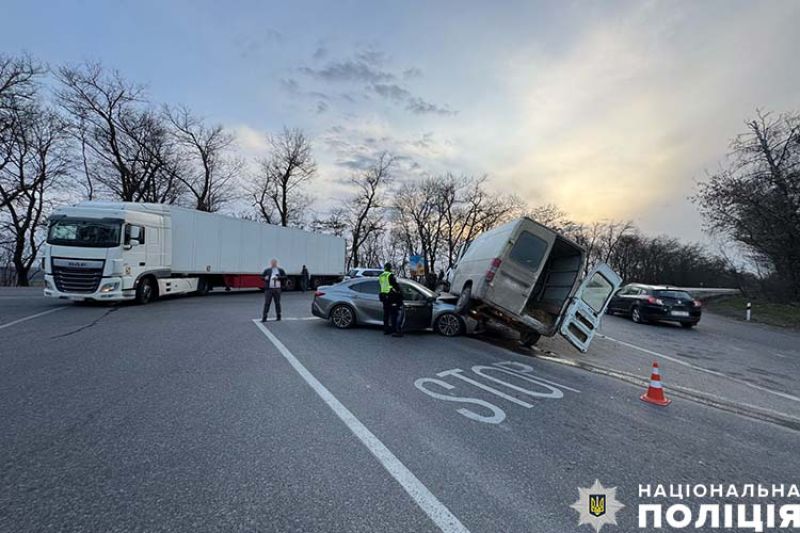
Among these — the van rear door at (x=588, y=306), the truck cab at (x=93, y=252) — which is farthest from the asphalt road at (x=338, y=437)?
the truck cab at (x=93, y=252)

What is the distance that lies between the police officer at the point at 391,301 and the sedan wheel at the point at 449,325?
1123mm

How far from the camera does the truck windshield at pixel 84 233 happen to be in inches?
461

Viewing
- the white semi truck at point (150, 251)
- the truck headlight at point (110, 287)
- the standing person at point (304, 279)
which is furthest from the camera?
the standing person at point (304, 279)

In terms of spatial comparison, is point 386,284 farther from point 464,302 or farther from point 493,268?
point 493,268

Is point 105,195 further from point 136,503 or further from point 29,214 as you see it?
point 136,503

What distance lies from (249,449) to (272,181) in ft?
132

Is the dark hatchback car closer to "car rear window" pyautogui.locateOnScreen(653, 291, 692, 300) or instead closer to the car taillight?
"car rear window" pyautogui.locateOnScreen(653, 291, 692, 300)

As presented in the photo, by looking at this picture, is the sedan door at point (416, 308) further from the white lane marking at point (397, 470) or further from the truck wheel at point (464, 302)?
the white lane marking at point (397, 470)

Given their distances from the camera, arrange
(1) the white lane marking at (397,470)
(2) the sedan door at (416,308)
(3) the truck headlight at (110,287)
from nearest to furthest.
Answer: (1) the white lane marking at (397,470) < (2) the sedan door at (416,308) < (3) the truck headlight at (110,287)

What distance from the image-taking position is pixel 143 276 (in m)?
13.5

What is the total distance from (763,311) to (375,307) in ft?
75.6

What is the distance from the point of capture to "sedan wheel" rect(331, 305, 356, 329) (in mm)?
9992

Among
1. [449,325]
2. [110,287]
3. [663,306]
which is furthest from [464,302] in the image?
[110,287]

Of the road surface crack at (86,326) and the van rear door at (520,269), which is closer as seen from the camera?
the road surface crack at (86,326)
